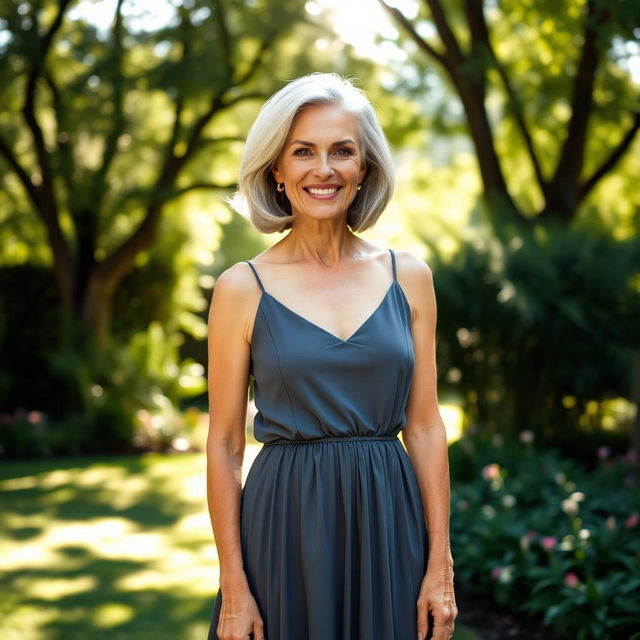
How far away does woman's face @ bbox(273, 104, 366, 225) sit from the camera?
7.67ft

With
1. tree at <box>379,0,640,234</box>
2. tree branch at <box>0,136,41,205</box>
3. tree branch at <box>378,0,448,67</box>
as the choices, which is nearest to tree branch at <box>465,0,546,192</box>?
tree at <box>379,0,640,234</box>

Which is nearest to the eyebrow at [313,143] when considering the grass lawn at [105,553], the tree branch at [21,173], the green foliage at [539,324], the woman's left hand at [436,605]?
the woman's left hand at [436,605]

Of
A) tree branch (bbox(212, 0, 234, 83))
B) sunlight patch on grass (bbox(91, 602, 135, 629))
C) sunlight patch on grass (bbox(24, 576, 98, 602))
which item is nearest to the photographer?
sunlight patch on grass (bbox(91, 602, 135, 629))

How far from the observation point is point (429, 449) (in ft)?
7.92

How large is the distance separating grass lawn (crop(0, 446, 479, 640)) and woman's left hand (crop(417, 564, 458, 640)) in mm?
2332

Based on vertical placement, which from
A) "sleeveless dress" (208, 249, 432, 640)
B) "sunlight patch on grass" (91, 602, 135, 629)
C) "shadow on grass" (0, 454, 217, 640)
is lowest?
"shadow on grass" (0, 454, 217, 640)

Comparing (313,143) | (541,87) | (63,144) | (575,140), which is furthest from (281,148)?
(63,144)

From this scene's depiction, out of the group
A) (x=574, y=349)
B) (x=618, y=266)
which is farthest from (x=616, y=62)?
(x=574, y=349)

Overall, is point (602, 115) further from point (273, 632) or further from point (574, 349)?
point (273, 632)

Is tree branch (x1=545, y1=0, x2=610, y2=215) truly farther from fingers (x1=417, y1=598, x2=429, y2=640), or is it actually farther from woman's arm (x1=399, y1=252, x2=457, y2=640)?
fingers (x1=417, y1=598, x2=429, y2=640)

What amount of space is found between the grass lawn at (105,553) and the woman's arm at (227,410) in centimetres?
257

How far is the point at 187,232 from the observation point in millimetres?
13555

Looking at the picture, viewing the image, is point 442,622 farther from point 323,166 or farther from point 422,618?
point 323,166

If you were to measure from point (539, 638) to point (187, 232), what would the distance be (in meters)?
10.1
